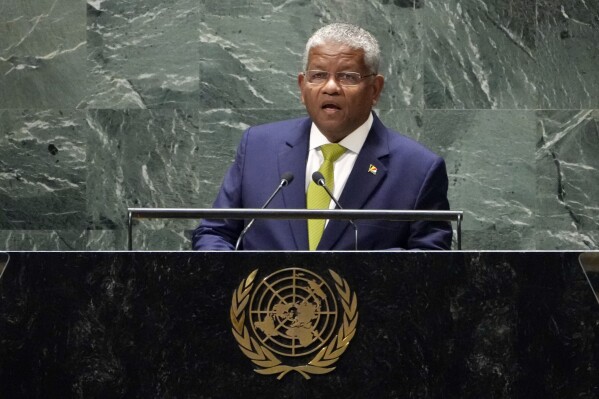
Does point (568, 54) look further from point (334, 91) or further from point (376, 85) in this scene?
point (334, 91)

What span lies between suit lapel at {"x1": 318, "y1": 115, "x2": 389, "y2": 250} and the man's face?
118 mm

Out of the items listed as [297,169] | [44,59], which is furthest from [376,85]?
[44,59]

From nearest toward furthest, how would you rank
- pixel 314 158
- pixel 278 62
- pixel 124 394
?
pixel 124 394 < pixel 314 158 < pixel 278 62

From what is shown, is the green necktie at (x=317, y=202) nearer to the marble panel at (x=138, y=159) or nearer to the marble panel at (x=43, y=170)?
the marble panel at (x=138, y=159)

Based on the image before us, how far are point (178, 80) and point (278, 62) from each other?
53 centimetres

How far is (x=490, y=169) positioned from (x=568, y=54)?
0.72m

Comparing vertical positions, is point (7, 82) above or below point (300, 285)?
below

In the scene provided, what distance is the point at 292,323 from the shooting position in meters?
3.17

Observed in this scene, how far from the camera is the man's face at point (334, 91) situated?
4.40 meters

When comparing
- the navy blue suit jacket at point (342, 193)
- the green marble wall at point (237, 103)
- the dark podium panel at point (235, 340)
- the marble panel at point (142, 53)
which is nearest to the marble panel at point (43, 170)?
the green marble wall at point (237, 103)

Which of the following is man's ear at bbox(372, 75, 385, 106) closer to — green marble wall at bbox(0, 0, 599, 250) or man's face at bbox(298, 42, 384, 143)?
man's face at bbox(298, 42, 384, 143)

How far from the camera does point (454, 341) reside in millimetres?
3197

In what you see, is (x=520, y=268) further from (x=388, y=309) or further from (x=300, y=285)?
(x=300, y=285)

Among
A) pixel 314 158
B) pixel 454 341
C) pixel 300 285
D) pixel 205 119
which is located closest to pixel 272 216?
pixel 300 285
